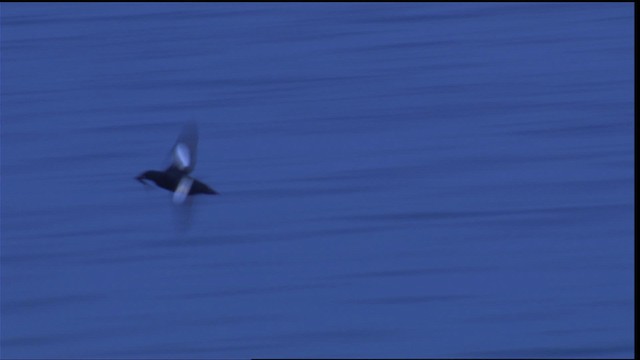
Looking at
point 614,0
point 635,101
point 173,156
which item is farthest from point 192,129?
point 614,0

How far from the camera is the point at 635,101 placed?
15.0 feet

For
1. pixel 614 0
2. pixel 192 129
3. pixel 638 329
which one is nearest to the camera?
pixel 638 329

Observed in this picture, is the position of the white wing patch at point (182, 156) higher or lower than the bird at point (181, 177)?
higher

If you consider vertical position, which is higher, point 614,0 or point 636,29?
point 614,0

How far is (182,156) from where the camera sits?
3.59 metres

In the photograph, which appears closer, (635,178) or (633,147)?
(635,178)

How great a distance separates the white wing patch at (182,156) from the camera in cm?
357

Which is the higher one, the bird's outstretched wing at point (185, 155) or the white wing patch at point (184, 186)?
the bird's outstretched wing at point (185, 155)

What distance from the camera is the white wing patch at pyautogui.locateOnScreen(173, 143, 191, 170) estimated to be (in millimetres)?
3566

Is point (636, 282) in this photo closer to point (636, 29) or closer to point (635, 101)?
point (635, 101)

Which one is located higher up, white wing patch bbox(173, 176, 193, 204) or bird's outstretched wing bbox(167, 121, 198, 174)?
bird's outstretched wing bbox(167, 121, 198, 174)

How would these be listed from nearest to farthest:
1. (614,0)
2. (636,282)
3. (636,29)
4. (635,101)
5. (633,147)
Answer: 1. (636,282)
2. (633,147)
3. (635,101)
4. (636,29)
5. (614,0)

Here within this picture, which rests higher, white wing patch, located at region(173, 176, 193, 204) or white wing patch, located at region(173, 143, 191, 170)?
white wing patch, located at region(173, 143, 191, 170)

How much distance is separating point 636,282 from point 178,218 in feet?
3.61
